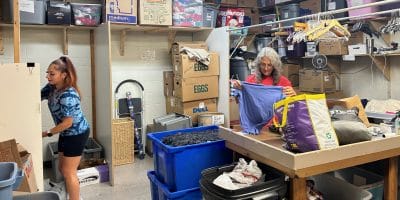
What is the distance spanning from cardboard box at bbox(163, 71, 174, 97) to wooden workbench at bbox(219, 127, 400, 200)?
3091mm

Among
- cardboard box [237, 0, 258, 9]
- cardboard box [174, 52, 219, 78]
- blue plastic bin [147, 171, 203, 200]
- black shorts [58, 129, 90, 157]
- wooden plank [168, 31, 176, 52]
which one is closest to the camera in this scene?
blue plastic bin [147, 171, 203, 200]

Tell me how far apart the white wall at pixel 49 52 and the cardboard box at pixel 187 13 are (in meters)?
1.26

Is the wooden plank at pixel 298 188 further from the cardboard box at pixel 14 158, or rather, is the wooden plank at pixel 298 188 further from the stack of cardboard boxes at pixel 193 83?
the stack of cardboard boxes at pixel 193 83

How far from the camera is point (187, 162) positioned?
2.01 metres

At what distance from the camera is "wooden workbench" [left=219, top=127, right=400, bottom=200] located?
158 cm

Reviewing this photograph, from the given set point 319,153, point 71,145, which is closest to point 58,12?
point 71,145

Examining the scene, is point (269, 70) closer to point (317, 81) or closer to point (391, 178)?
point (391, 178)

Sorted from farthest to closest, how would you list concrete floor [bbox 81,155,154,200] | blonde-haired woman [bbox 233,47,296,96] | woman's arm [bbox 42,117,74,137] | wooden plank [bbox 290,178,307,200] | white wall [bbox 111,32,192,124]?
white wall [bbox 111,32,192,124] < concrete floor [bbox 81,155,154,200] < blonde-haired woman [bbox 233,47,296,96] < woman's arm [bbox 42,117,74,137] < wooden plank [bbox 290,178,307,200]

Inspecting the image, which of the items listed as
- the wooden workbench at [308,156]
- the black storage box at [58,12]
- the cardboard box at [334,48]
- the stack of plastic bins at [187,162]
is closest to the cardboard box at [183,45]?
the black storage box at [58,12]

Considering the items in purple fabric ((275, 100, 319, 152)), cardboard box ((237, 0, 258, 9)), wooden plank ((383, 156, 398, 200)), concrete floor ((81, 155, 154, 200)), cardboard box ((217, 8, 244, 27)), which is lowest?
concrete floor ((81, 155, 154, 200))

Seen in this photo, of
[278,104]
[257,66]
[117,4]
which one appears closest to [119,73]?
[117,4]

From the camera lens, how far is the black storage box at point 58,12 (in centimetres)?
411

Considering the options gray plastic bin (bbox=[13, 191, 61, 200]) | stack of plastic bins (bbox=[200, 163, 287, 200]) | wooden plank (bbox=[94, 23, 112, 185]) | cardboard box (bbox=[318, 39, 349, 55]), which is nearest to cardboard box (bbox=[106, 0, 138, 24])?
wooden plank (bbox=[94, 23, 112, 185])

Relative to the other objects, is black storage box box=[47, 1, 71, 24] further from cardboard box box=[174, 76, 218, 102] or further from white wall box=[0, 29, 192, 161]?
cardboard box box=[174, 76, 218, 102]
